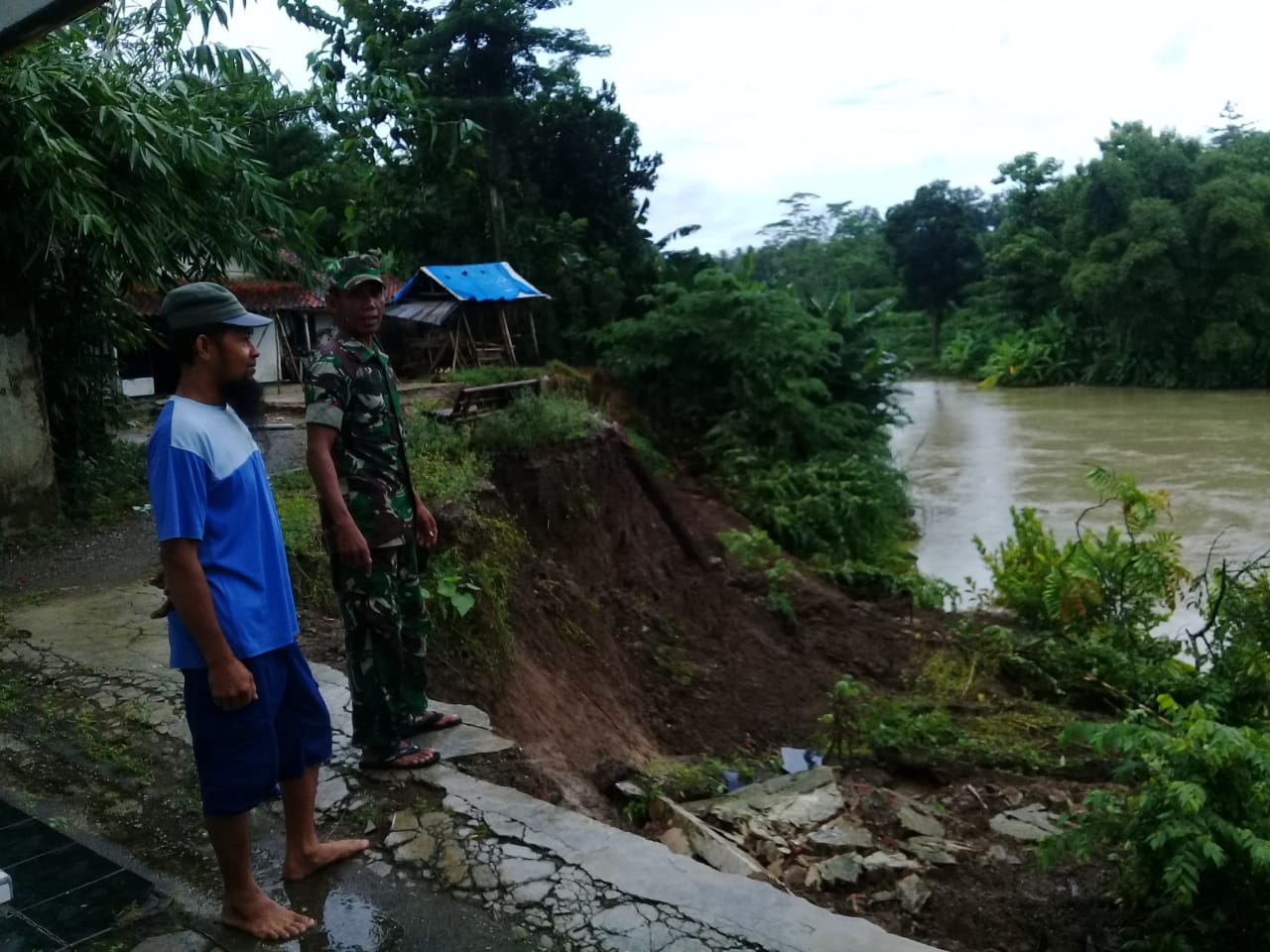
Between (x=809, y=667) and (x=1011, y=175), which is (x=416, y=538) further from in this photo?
(x=1011, y=175)

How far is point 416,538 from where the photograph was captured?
3.85 meters

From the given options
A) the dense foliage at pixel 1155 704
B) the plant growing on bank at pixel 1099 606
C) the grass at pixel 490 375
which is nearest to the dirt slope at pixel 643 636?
the plant growing on bank at pixel 1099 606

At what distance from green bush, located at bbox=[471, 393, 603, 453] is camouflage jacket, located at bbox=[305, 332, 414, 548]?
6.00m

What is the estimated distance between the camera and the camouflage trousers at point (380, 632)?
11.8ft

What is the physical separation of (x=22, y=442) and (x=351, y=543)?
5.61m

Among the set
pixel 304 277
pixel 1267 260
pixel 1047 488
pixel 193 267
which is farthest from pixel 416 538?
pixel 1267 260

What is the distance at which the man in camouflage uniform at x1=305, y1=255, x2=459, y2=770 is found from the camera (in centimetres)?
345

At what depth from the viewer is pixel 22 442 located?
779 centimetres

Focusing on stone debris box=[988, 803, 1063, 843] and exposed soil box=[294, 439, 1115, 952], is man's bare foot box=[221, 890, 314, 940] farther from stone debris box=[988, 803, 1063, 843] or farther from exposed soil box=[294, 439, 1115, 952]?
stone debris box=[988, 803, 1063, 843]

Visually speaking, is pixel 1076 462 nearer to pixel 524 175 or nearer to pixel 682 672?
pixel 524 175

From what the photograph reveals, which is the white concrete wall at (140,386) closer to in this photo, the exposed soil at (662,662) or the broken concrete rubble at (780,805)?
the exposed soil at (662,662)

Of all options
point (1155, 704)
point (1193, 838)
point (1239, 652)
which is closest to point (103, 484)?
point (1193, 838)

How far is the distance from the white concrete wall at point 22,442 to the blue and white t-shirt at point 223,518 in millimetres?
5974

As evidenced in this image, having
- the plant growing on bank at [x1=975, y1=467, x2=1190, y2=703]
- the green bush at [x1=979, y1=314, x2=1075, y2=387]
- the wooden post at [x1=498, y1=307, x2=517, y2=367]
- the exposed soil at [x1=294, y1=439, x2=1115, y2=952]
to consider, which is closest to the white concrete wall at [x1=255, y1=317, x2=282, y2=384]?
the wooden post at [x1=498, y1=307, x2=517, y2=367]
